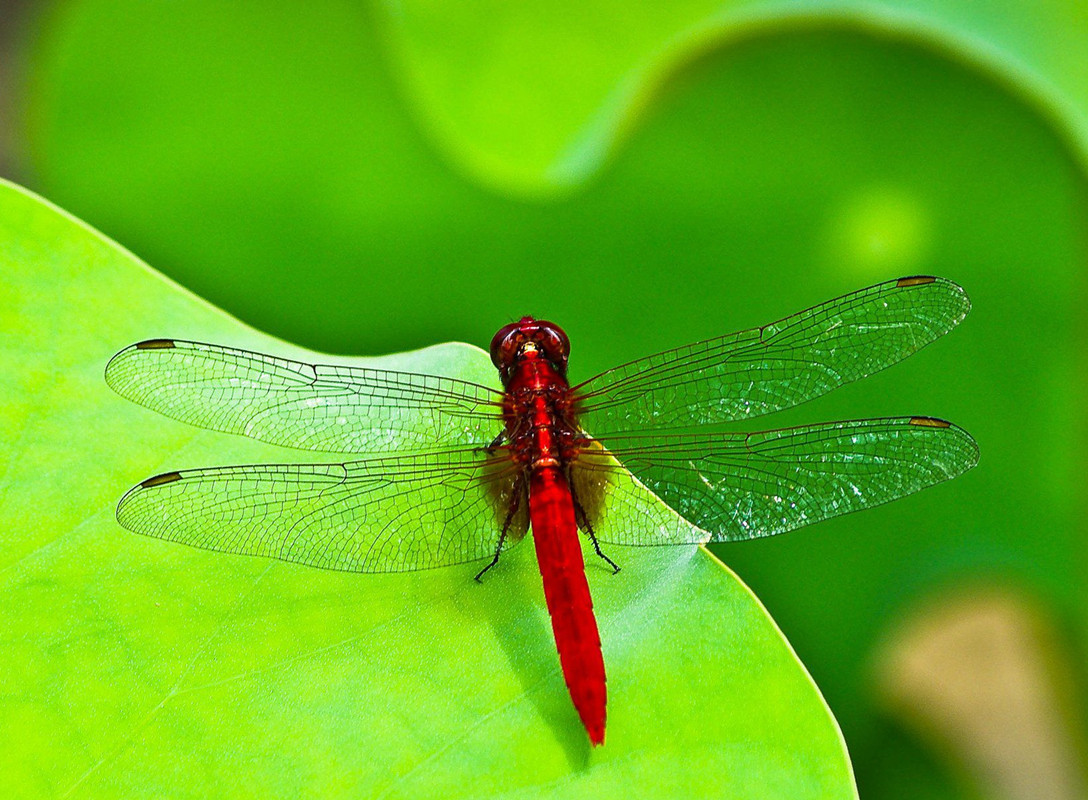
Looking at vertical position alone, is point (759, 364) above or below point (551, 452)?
above

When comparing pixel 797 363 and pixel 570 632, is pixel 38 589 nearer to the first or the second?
pixel 570 632

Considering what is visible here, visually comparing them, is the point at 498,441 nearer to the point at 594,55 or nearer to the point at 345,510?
the point at 345,510

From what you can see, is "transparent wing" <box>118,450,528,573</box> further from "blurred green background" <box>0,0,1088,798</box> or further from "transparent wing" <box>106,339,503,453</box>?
"blurred green background" <box>0,0,1088,798</box>

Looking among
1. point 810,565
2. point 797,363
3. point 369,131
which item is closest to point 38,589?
point 797,363

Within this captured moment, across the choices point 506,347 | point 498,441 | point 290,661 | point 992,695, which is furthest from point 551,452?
point 992,695

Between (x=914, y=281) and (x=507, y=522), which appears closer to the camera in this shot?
(x=507, y=522)

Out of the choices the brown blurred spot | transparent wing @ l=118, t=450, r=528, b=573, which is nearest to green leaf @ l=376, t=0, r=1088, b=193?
transparent wing @ l=118, t=450, r=528, b=573

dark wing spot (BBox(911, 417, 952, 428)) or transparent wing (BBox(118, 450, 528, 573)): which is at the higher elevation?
dark wing spot (BBox(911, 417, 952, 428))
